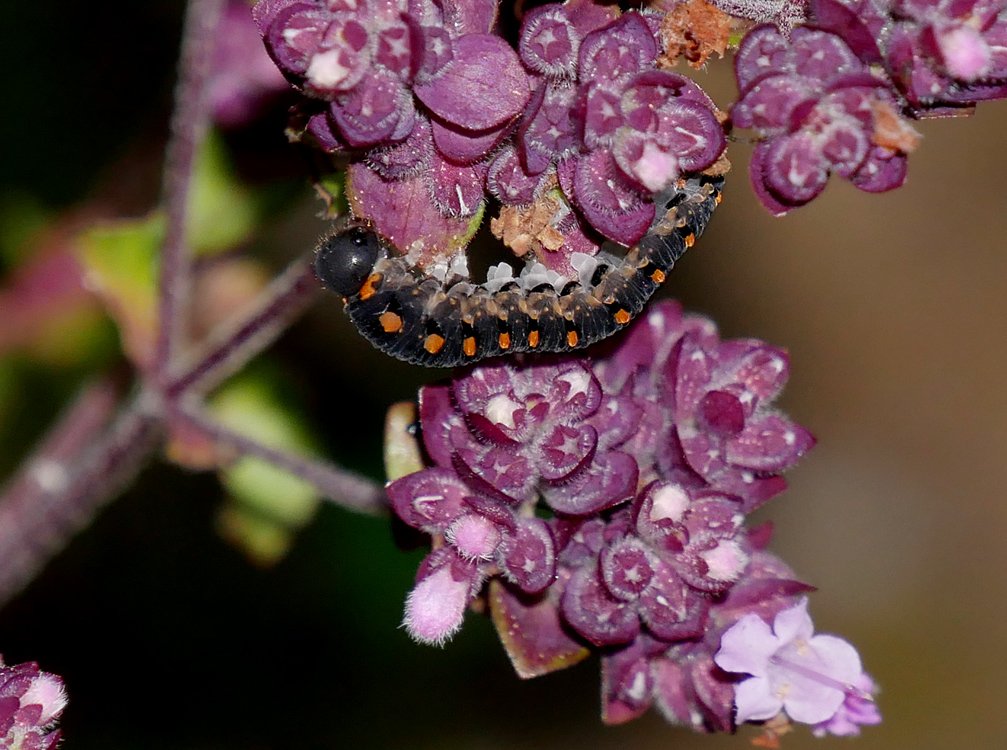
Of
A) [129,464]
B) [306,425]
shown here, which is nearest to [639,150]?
[129,464]

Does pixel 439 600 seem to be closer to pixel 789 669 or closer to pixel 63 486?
pixel 789 669

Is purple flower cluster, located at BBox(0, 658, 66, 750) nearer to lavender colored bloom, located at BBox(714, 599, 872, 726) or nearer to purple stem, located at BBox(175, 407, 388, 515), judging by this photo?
purple stem, located at BBox(175, 407, 388, 515)

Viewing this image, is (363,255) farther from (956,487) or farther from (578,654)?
(956,487)

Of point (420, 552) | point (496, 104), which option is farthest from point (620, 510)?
point (420, 552)

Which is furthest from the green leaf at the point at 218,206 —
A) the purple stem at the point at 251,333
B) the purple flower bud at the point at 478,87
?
the purple flower bud at the point at 478,87

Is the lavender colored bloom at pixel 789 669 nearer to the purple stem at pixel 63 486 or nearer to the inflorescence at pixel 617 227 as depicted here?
the inflorescence at pixel 617 227

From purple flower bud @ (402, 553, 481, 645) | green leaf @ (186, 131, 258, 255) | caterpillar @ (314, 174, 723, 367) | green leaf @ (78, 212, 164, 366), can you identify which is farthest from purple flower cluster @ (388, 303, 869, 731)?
green leaf @ (186, 131, 258, 255)

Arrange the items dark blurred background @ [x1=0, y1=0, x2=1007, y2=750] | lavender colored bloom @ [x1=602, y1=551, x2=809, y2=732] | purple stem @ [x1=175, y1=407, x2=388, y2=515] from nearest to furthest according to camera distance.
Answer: lavender colored bloom @ [x1=602, y1=551, x2=809, y2=732] < purple stem @ [x1=175, y1=407, x2=388, y2=515] < dark blurred background @ [x1=0, y1=0, x2=1007, y2=750]
